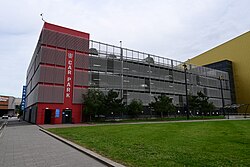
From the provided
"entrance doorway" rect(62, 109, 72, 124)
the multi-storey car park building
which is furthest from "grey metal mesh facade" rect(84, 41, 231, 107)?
"entrance doorway" rect(62, 109, 72, 124)

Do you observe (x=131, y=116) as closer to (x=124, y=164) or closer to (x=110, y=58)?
(x=110, y=58)

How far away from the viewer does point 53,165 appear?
6.73 m

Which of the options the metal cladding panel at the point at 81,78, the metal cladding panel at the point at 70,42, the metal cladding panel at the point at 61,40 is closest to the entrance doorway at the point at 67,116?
the metal cladding panel at the point at 81,78

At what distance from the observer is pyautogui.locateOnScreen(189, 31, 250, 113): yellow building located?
70125mm

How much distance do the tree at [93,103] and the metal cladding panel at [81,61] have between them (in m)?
5.67

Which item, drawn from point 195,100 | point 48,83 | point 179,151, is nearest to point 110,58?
point 48,83

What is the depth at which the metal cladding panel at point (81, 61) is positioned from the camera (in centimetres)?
4028

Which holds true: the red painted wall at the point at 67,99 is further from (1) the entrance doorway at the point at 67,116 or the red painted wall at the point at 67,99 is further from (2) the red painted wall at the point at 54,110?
(1) the entrance doorway at the point at 67,116

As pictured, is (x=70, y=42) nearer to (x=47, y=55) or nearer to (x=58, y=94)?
(x=47, y=55)

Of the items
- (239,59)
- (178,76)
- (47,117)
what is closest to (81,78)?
(47,117)

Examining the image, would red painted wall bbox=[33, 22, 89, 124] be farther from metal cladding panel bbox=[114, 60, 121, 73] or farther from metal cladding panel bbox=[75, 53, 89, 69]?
metal cladding panel bbox=[114, 60, 121, 73]

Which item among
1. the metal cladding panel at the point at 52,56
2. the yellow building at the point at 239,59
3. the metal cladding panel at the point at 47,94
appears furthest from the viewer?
the yellow building at the point at 239,59

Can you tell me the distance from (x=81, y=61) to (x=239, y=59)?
58.7 metres

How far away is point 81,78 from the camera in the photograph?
40.2 metres
